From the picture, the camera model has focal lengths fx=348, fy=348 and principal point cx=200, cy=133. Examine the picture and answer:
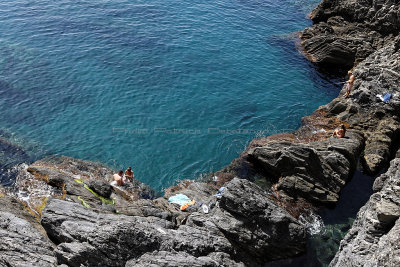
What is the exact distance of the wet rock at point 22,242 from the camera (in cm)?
1831

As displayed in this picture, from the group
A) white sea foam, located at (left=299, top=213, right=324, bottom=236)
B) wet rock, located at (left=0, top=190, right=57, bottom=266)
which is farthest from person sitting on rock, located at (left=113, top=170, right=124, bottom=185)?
white sea foam, located at (left=299, top=213, right=324, bottom=236)

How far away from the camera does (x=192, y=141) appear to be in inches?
1378

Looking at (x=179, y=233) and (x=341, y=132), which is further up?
(x=341, y=132)

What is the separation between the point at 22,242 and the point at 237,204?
13033 mm

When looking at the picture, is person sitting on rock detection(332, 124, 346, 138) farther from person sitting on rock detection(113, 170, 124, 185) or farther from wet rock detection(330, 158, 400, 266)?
person sitting on rock detection(113, 170, 124, 185)

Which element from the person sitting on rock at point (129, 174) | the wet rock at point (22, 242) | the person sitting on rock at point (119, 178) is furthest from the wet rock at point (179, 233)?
the person sitting on rock at point (129, 174)

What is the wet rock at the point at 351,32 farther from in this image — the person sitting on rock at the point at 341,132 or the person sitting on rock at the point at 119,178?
the person sitting on rock at the point at 119,178

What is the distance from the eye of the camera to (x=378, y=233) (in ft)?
56.3

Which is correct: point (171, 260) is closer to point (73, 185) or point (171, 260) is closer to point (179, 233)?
point (179, 233)

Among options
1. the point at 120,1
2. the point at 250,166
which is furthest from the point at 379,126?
the point at 120,1

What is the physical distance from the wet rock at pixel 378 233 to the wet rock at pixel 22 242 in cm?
1594

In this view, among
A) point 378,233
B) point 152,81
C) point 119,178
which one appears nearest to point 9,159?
point 119,178

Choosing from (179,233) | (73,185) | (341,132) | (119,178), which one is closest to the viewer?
(179,233)

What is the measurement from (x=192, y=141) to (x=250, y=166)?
656 centimetres
